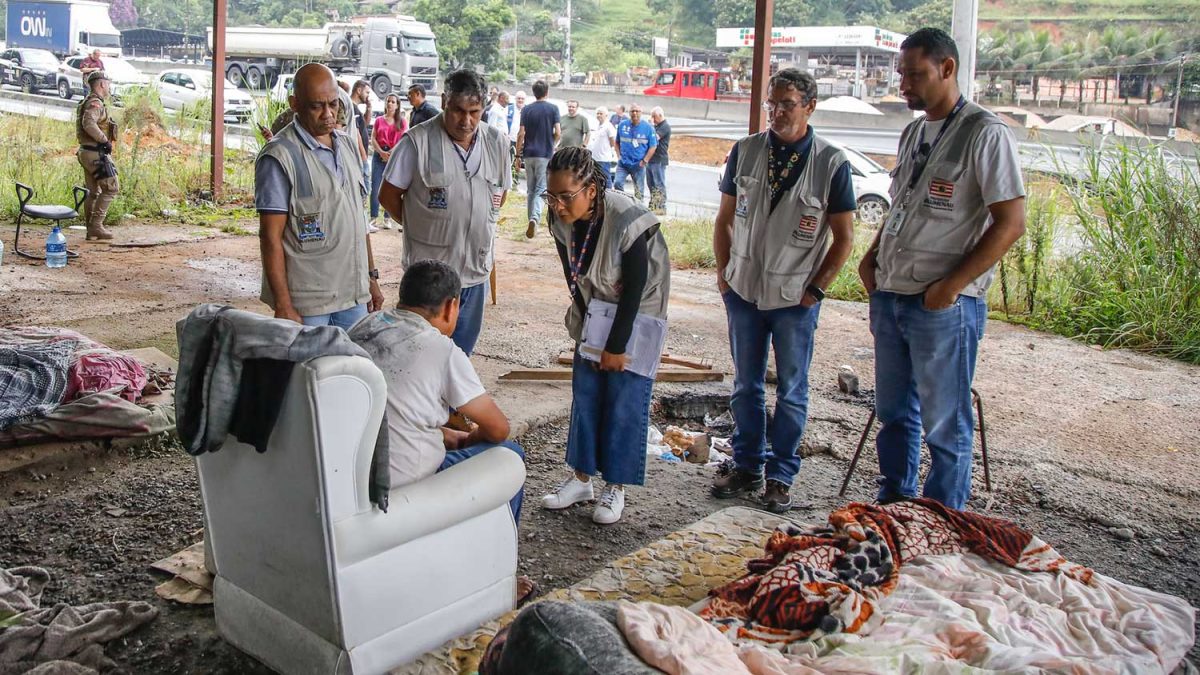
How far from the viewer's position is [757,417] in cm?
477

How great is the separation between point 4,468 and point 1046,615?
4.34 metres

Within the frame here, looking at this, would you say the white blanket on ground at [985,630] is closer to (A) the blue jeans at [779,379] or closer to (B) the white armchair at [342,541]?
(B) the white armchair at [342,541]

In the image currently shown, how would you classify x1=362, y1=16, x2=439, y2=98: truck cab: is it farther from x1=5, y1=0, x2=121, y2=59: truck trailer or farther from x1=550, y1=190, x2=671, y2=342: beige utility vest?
x1=550, y1=190, x2=671, y2=342: beige utility vest

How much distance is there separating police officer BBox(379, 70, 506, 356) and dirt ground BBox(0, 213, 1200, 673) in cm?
102

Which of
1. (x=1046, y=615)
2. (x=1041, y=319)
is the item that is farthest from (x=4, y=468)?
(x=1041, y=319)

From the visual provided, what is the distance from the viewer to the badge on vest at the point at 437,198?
4.94 m

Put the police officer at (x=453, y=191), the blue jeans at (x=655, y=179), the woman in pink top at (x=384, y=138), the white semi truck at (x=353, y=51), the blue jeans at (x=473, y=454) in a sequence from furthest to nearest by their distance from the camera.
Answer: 1. the white semi truck at (x=353, y=51)
2. the blue jeans at (x=655, y=179)
3. the woman in pink top at (x=384, y=138)
4. the police officer at (x=453, y=191)
5. the blue jeans at (x=473, y=454)

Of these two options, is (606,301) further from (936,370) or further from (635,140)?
(635,140)

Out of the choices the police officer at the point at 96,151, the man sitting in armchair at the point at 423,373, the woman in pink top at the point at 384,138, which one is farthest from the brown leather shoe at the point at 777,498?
the woman in pink top at the point at 384,138

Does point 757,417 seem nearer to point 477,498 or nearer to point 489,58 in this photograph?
point 477,498

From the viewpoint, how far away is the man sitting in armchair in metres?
3.18

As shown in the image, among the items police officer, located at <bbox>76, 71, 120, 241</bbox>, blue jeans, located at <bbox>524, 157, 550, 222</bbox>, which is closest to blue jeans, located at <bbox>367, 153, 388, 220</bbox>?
blue jeans, located at <bbox>524, 157, 550, 222</bbox>

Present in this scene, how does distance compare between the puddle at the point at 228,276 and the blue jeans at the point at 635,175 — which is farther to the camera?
the blue jeans at the point at 635,175

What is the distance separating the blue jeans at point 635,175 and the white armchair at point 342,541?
12.9m
